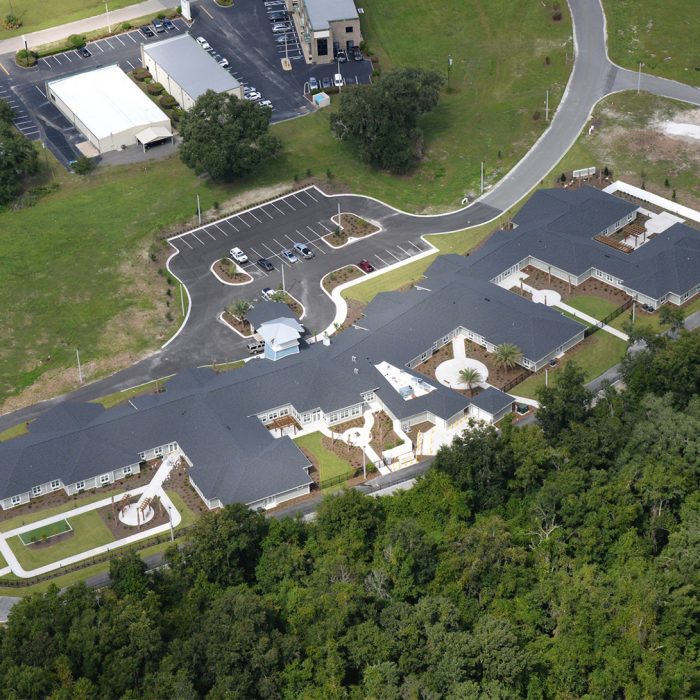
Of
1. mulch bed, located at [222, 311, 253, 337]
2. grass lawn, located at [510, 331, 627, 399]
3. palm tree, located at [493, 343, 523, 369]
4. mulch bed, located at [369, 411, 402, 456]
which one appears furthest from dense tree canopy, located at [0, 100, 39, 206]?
grass lawn, located at [510, 331, 627, 399]

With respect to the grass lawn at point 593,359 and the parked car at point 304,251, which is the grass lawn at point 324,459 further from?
the parked car at point 304,251

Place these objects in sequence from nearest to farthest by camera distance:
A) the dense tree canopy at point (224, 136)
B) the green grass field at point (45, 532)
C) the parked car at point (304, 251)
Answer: the green grass field at point (45, 532)
the parked car at point (304, 251)
the dense tree canopy at point (224, 136)

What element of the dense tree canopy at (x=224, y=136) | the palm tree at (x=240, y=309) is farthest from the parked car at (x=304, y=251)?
the dense tree canopy at (x=224, y=136)

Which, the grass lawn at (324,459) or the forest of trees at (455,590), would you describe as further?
the grass lawn at (324,459)

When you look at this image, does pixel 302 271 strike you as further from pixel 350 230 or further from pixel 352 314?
pixel 352 314

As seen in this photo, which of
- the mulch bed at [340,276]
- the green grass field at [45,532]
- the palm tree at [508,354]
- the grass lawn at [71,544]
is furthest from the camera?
the mulch bed at [340,276]

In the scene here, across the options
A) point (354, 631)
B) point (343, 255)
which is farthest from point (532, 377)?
point (354, 631)

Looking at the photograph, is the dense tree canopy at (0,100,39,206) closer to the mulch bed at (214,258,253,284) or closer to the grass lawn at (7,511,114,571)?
the mulch bed at (214,258,253,284)
